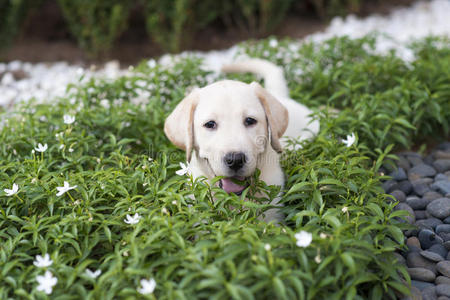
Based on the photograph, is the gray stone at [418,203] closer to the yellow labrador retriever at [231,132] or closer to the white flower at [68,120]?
the yellow labrador retriever at [231,132]

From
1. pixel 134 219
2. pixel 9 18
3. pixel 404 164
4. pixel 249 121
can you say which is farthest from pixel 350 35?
pixel 9 18

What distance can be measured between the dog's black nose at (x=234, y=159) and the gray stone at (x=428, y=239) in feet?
4.51

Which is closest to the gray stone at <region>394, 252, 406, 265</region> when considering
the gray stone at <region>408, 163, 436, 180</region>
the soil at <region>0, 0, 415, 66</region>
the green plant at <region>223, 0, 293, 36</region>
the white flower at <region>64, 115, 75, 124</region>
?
the gray stone at <region>408, 163, 436, 180</region>

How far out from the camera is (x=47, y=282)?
2.15 metres

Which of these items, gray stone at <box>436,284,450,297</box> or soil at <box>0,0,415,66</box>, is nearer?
gray stone at <box>436,284,450,297</box>

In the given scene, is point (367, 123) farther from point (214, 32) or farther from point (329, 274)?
point (214, 32)

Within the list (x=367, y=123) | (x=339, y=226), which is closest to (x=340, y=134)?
(x=367, y=123)

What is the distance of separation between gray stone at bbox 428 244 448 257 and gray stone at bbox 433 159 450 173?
3.84 feet

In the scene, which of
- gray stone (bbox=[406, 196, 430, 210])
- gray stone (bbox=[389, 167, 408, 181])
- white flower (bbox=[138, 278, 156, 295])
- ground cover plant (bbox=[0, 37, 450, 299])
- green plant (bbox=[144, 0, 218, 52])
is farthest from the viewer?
green plant (bbox=[144, 0, 218, 52])

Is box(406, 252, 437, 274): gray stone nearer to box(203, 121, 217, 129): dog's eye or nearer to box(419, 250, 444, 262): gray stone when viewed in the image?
box(419, 250, 444, 262): gray stone

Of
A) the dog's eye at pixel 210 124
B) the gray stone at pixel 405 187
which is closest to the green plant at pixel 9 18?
the dog's eye at pixel 210 124

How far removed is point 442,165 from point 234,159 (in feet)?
7.46

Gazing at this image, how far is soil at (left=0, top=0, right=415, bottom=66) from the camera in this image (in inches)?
316

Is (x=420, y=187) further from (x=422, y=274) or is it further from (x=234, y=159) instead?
(x=234, y=159)
